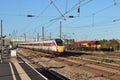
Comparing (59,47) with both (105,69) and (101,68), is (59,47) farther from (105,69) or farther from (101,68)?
(105,69)

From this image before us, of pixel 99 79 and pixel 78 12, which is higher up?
pixel 78 12

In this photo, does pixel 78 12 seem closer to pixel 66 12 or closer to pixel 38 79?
pixel 66 12

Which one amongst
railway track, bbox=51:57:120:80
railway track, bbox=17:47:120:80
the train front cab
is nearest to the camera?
railway track, bbox=51:57:120:80

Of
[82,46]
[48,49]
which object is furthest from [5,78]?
[82,46]

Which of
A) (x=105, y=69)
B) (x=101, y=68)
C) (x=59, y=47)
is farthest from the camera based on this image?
(x=59, y=47)

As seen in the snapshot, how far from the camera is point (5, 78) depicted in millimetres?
19297

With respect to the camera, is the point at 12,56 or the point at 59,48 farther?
the point at 59,48

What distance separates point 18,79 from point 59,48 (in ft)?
122

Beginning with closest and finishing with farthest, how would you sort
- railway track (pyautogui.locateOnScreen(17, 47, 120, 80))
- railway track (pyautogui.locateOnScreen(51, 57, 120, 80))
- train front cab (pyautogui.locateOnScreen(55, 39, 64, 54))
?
railway track (pyautogui.locateOnScreen(51, 57, 120, 80)) → railway track (pyautogui.locateOnScreen(17, 47, 120, 80)) → train front cab (pyautogui.locateOnScreen(55, 39, 64, 54))

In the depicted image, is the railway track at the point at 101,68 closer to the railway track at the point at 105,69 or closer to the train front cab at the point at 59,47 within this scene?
the railway track at the point at 105,69

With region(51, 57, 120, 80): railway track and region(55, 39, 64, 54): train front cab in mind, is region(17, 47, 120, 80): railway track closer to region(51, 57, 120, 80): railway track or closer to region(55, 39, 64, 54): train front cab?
region(51, 57, 120, 80): railway track

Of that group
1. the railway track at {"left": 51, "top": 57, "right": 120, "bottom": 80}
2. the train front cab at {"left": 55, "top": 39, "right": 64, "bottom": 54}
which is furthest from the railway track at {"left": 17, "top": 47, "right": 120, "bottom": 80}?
the train front cab at {"left": 55, "top": 39, "right": 64, "bottom": 54}

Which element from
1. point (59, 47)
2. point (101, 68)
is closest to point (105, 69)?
point (101, 68)


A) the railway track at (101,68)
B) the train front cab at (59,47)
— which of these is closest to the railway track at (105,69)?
the railway track at (101,68)
